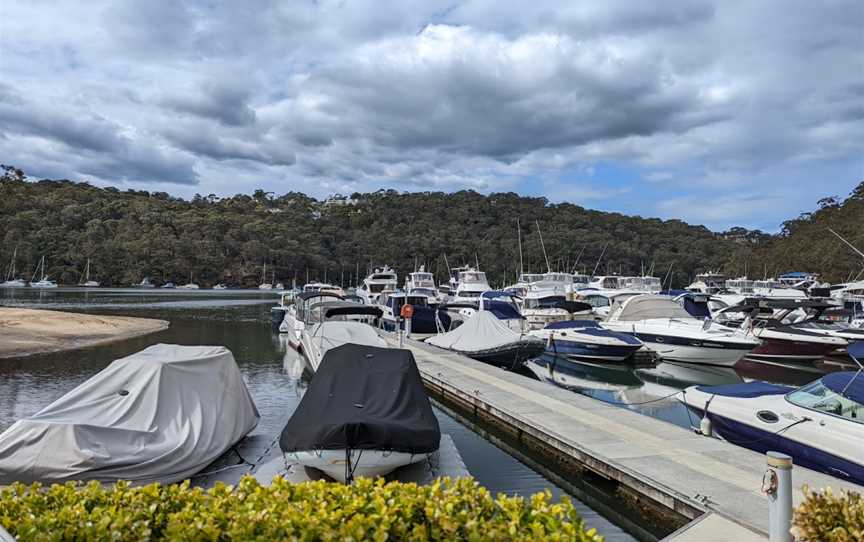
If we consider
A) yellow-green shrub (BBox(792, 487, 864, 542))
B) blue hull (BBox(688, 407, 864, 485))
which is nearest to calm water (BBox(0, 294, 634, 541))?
blue hull (BBox(688, 407, 864, 485))

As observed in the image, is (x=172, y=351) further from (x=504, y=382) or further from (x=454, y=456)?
(x=504, y=382)

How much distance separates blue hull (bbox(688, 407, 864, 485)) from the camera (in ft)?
27.2

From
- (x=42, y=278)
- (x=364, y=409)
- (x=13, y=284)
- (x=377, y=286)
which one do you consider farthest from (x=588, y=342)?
(x=42, y=278)

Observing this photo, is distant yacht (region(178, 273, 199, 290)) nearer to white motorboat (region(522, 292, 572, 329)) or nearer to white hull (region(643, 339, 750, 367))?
white motorboat (region(522, 292, 572, 329))

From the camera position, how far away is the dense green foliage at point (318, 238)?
101312mm

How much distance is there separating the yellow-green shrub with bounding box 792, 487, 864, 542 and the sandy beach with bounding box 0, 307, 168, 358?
85.9 ft

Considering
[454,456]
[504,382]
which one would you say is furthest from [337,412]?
[504,382]

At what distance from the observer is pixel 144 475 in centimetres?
759

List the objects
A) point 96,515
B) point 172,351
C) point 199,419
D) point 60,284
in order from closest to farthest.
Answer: point 96,515 < point 199,419 < point 172,351 < point 60,284

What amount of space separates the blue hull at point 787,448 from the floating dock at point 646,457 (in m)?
0.83

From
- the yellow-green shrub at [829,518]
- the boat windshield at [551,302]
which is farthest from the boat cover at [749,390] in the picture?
the boat windshield at [551,302]

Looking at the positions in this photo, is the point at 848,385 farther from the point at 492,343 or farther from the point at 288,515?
the point at 492,343

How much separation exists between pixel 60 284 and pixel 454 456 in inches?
4534

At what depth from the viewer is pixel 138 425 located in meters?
8.08
